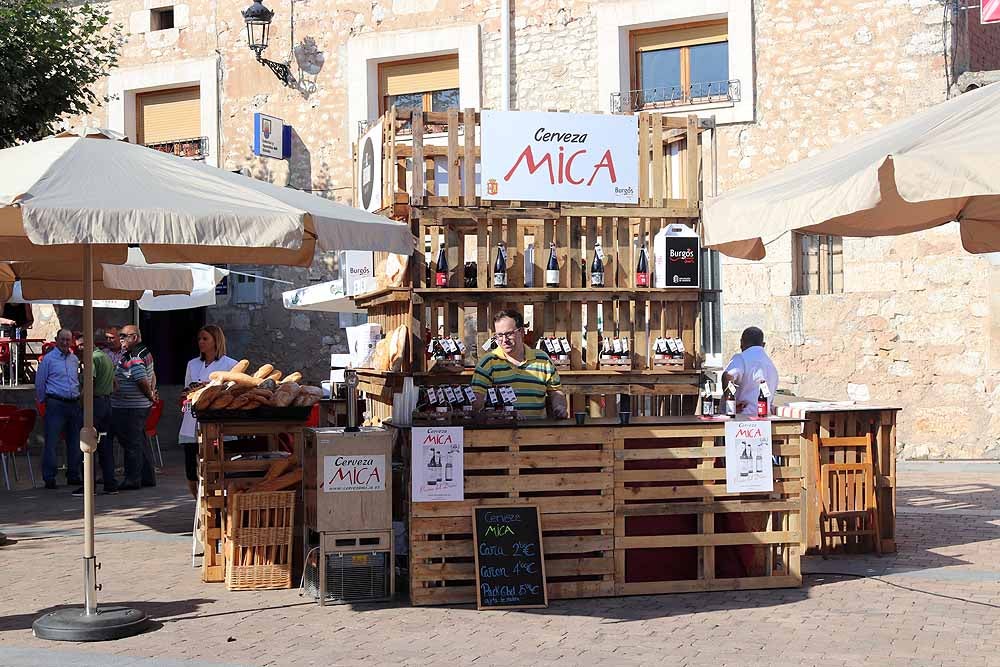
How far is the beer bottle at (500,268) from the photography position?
30.2ft

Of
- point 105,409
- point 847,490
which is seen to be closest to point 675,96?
point 105,409

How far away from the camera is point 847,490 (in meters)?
8.73

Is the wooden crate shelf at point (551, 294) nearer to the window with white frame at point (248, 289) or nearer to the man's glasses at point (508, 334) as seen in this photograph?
the man's glasses at point (508, 334)

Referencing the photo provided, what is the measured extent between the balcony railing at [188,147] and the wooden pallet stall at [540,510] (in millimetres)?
12777

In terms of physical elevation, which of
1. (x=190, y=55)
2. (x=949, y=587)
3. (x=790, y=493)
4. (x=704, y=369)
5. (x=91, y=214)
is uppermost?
(x=190, y=55)

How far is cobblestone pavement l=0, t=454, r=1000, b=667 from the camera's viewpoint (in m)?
→ 5.96

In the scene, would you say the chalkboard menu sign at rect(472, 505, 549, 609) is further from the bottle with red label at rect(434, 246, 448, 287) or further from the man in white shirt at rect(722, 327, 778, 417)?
the man in white shirt at rect(722, 327, 778, 417)

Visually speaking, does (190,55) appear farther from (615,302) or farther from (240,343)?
(615,302)

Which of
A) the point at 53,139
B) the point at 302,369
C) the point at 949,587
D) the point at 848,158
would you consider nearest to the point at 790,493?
the point at 949,587

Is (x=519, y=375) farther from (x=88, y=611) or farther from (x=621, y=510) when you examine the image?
(x=88, y=611)

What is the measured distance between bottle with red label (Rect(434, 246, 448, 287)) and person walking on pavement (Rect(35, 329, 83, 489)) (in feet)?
19.8

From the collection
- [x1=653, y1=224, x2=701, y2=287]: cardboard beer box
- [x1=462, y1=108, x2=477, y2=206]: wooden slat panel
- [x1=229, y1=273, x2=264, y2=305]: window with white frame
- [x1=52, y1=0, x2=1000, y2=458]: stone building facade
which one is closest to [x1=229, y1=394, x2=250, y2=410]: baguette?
[x1=462, y1=108, x2=477, y2=206]: wooden slat panel

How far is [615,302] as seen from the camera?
9.46 metres

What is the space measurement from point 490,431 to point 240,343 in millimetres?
11871
